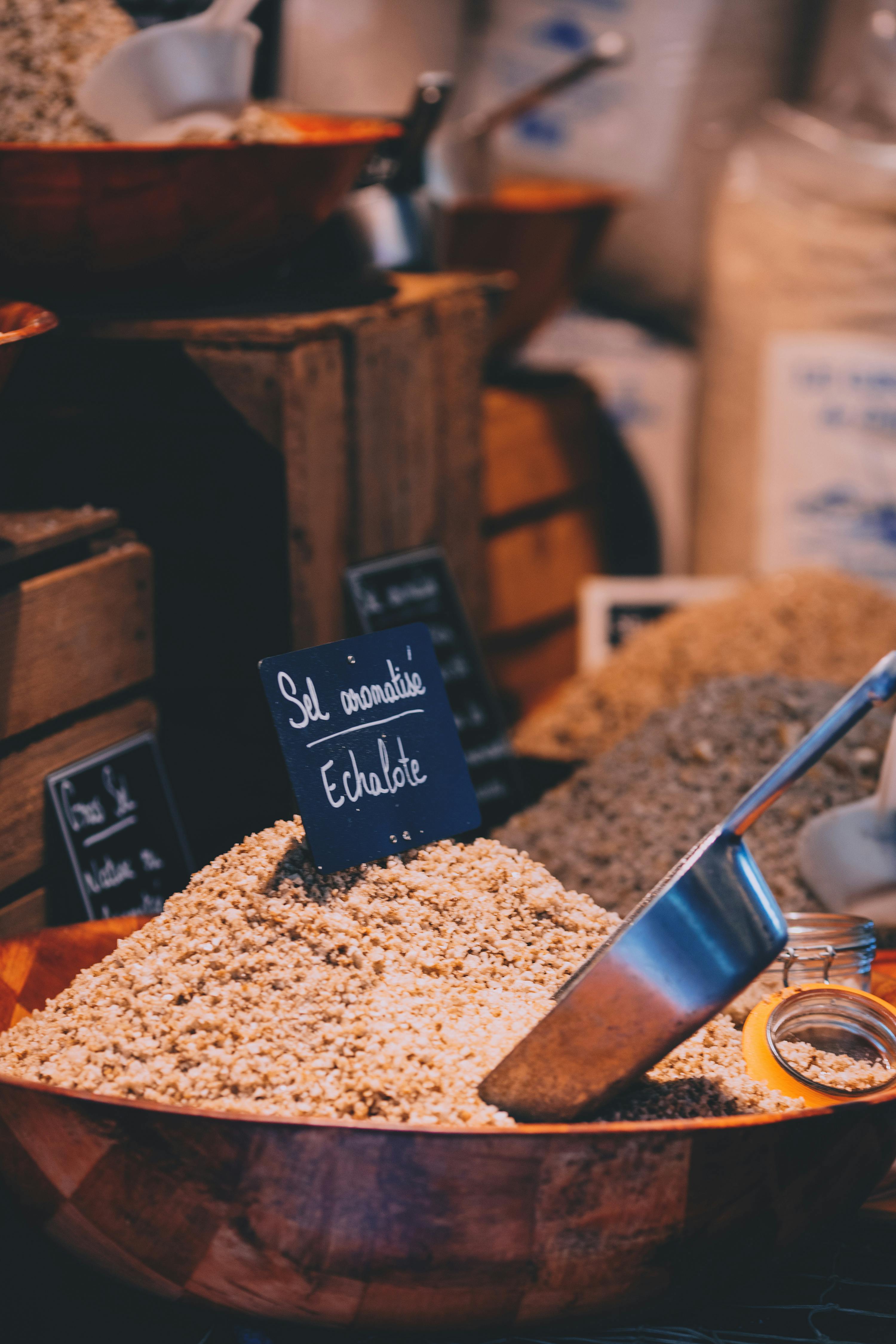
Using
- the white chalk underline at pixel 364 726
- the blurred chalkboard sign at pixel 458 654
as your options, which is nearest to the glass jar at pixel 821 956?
the white chalk underline at pixel 364 726

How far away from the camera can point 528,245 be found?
161 centimetres

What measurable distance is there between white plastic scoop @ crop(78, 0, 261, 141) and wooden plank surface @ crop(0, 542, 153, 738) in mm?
321

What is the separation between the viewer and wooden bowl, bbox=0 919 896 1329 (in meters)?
0.52

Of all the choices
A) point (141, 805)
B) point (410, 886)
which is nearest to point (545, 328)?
point (141, 805)

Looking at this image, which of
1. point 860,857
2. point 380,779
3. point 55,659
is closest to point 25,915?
point 55,659

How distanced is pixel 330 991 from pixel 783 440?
4.61 ft

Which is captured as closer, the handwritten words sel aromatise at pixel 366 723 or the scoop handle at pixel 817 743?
the scoop handle at pixel 817 743

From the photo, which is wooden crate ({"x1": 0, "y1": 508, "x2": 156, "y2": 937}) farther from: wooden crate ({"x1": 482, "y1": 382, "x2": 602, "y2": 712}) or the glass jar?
wooden crate ({"x1": 482, "y1": 382, "x2": 602, "y2": 712})

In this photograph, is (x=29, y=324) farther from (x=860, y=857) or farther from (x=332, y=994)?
(x=860, y=857)

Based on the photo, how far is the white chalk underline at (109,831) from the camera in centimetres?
92

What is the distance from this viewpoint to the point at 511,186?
6.43 ft

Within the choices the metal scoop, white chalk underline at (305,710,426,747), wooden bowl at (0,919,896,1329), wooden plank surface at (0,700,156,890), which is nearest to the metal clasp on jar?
wooden bowl at (0,919,896,1329)

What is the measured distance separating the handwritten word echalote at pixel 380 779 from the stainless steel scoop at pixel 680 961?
0.17 meters

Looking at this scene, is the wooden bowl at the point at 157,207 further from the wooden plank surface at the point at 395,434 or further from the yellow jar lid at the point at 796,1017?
the yellow jar lid at the point at 796,1017
